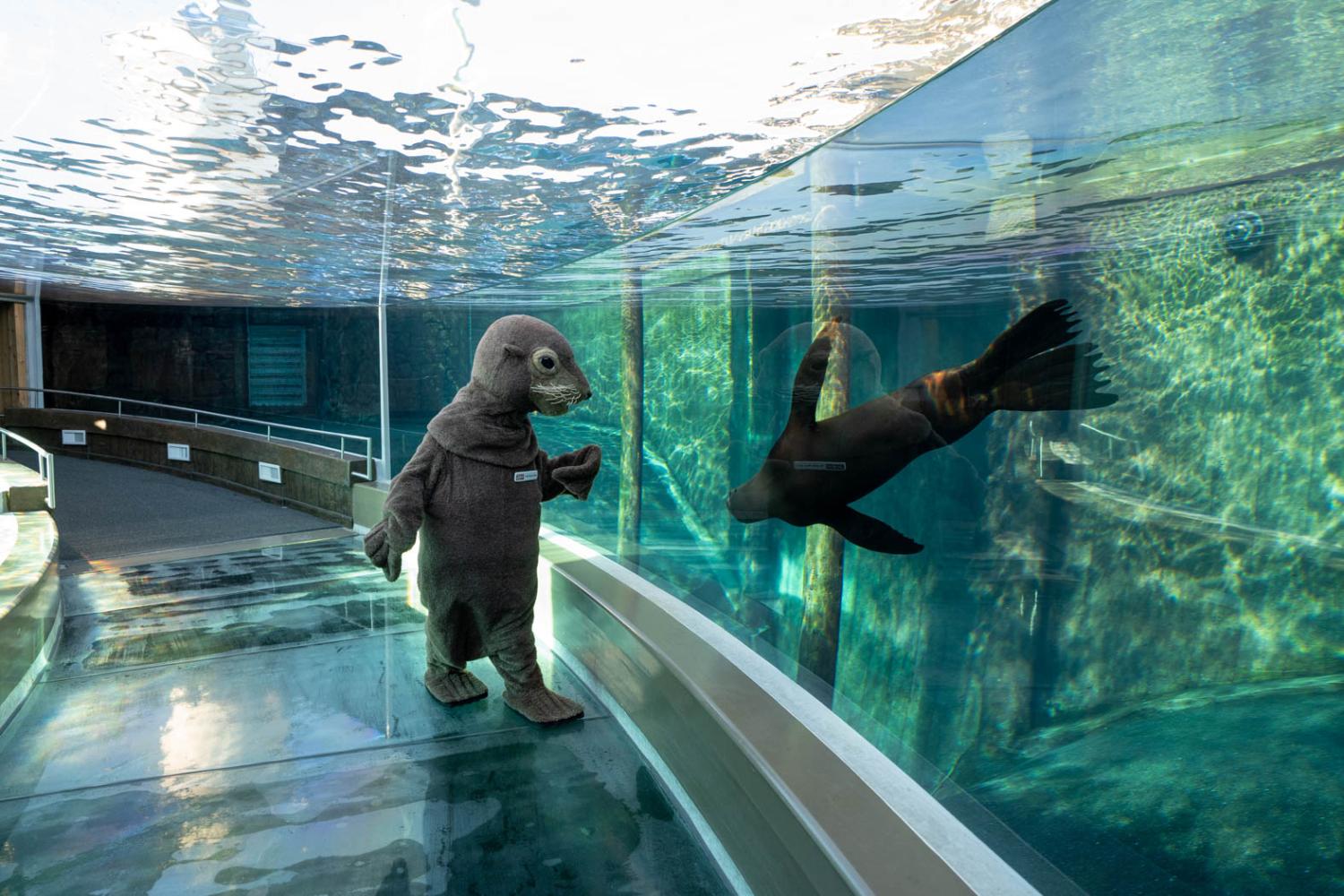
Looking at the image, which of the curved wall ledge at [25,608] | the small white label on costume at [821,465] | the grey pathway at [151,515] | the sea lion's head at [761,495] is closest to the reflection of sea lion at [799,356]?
the small white label on costume at [821,465]

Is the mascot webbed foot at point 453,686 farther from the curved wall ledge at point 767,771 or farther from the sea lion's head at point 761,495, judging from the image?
the sea lion's head at point 761,495

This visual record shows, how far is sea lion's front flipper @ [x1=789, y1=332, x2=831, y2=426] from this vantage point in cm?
341

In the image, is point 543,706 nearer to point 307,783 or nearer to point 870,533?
point 307,783

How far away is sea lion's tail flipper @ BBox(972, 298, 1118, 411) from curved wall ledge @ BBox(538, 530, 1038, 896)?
1.18m

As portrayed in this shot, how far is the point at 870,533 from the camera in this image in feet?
11.0

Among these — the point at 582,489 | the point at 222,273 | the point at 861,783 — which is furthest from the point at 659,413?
the point at 222,273

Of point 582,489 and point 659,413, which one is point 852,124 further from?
point 659,413

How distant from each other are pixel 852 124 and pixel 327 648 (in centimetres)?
383

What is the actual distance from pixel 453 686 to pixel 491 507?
37.3 inches

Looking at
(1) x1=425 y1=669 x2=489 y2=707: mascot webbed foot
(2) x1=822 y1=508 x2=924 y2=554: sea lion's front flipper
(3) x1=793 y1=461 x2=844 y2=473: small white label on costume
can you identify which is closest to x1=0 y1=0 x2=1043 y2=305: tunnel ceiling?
(3) x1=793 y1=461 x2=844 y2=473: small white label on costume

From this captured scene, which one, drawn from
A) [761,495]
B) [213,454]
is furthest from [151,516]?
[761,495]

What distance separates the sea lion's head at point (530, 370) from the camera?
3547 mm

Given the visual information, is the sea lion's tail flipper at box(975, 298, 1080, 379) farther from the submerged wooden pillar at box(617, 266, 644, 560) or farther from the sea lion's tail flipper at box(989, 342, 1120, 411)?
the submerged wooden pillar at box(617, 266, 644, 560)

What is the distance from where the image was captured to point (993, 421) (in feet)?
8.67
